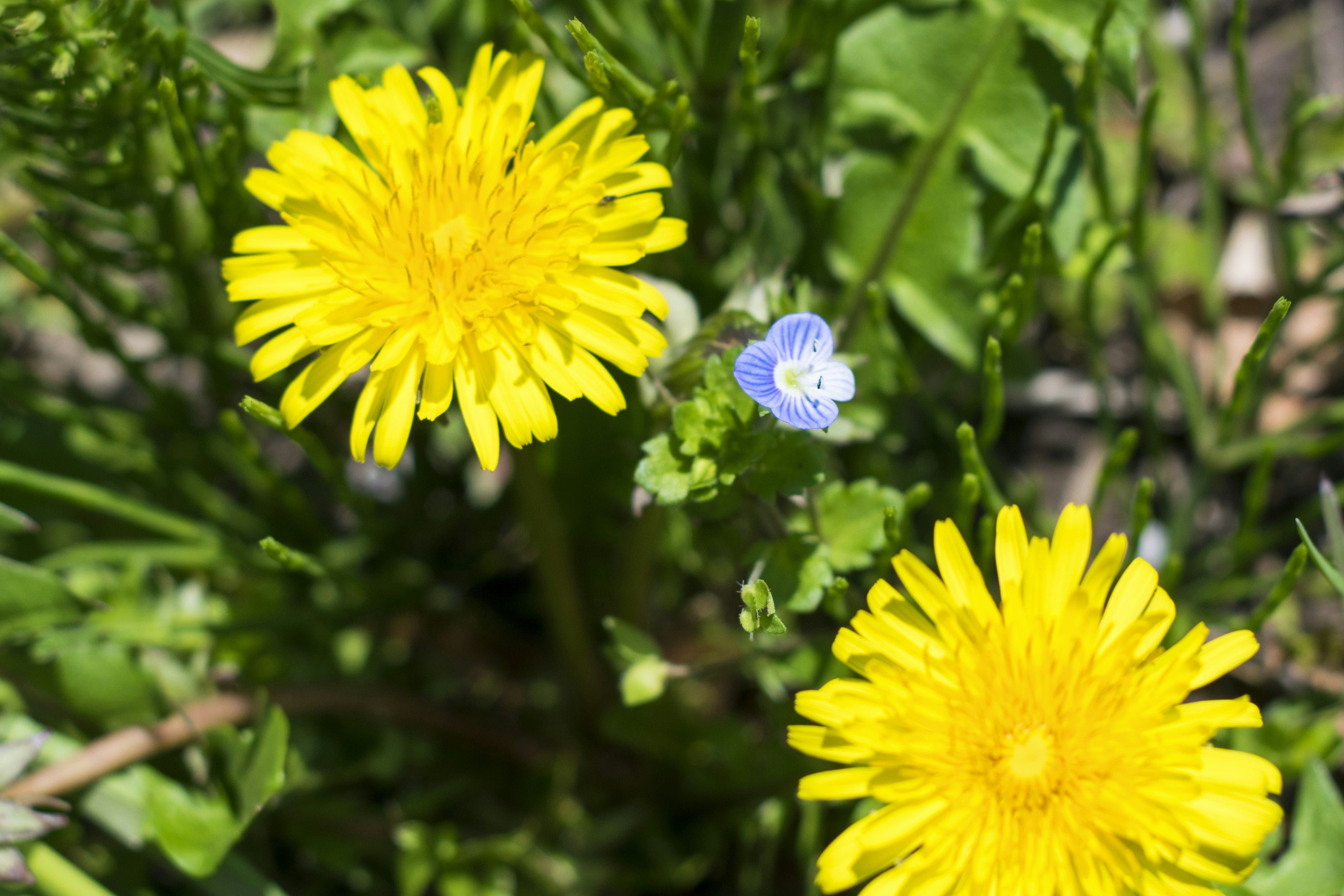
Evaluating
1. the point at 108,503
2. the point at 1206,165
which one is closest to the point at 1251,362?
the point at 1206,165

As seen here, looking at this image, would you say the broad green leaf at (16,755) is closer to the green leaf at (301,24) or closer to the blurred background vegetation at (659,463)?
the blurred background vegetation at (659,463)

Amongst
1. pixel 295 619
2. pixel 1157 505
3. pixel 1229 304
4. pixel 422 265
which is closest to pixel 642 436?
pixel 422 265

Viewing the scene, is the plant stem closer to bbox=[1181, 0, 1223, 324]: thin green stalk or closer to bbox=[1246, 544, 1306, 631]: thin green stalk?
bbox=[1246, 544, 1306, 631]: thin green stalk

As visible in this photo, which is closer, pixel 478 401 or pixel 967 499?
pixel 478 401

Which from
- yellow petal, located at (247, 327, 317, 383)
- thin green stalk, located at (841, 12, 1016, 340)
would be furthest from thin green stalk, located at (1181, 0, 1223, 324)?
yellow petal, located at (247, 327, 317, 383)

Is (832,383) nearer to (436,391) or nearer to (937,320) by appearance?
(436,391)
